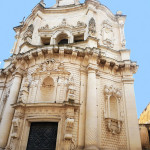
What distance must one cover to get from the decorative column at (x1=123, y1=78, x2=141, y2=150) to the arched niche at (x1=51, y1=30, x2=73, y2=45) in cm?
615

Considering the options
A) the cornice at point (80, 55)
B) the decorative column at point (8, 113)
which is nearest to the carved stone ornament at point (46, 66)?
the cornice at point (80, 55)

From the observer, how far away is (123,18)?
1788cm

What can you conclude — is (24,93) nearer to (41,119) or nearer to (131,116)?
(41,119)

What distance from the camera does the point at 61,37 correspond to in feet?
54.4

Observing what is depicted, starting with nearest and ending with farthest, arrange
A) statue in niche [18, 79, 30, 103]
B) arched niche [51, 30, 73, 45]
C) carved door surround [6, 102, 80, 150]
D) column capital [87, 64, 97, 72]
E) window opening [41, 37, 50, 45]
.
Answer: carved door surround [6, 102, 80, 150] → statue in niche [18, 79, 30, 103] → column capital [87, 64, 97, 72] → arched niche [51, 30, 73, 45] → window opening [41, 37, 50, 45]

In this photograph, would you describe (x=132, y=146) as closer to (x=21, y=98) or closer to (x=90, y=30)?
(x=21, y=98)

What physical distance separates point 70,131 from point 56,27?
1030cm

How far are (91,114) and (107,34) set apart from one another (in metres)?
8.75

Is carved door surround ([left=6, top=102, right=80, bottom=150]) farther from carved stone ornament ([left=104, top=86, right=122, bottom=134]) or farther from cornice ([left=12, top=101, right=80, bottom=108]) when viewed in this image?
carved stone ornament ([left=104, top=86, right=122, bottom=134])

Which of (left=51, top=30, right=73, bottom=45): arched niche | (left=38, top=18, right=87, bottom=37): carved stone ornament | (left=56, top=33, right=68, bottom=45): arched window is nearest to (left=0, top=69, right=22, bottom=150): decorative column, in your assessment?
(left=51, top=30, right=73, bottom=45): arched niche

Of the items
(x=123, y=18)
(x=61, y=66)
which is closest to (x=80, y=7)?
(x=123, y=18)

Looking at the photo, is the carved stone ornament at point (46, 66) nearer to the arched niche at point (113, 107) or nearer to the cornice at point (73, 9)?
the arched niche at point (113, 107)

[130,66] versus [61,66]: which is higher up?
[130,66]

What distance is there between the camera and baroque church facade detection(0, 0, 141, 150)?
10.6 m
